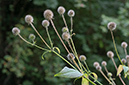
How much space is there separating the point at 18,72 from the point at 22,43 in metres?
0.39

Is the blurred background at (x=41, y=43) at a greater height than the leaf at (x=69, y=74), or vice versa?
the blurred background at (x=41, y=43)

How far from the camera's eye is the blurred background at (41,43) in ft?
7.22

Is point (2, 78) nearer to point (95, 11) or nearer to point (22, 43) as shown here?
point (22, 43)

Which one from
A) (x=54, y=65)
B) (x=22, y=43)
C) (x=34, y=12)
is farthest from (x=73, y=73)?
(x=34, y=12)

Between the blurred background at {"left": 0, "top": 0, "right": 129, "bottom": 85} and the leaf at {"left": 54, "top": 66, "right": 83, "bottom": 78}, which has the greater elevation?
the blurred background at {"left": 0, "top": 0, "right": 129, "bottom": 85}

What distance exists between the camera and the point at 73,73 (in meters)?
0.44

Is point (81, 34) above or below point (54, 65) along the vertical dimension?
above

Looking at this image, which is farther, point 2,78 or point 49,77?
point 2,78

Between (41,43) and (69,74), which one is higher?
(41,43)

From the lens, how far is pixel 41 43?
241 centimetres

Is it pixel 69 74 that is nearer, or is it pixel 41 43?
pixel 69 74

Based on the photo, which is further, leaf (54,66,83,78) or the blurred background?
the blurred background

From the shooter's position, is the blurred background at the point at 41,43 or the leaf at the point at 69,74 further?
the blurred background at the point at 41,43

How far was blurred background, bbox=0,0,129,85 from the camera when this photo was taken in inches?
86.6
